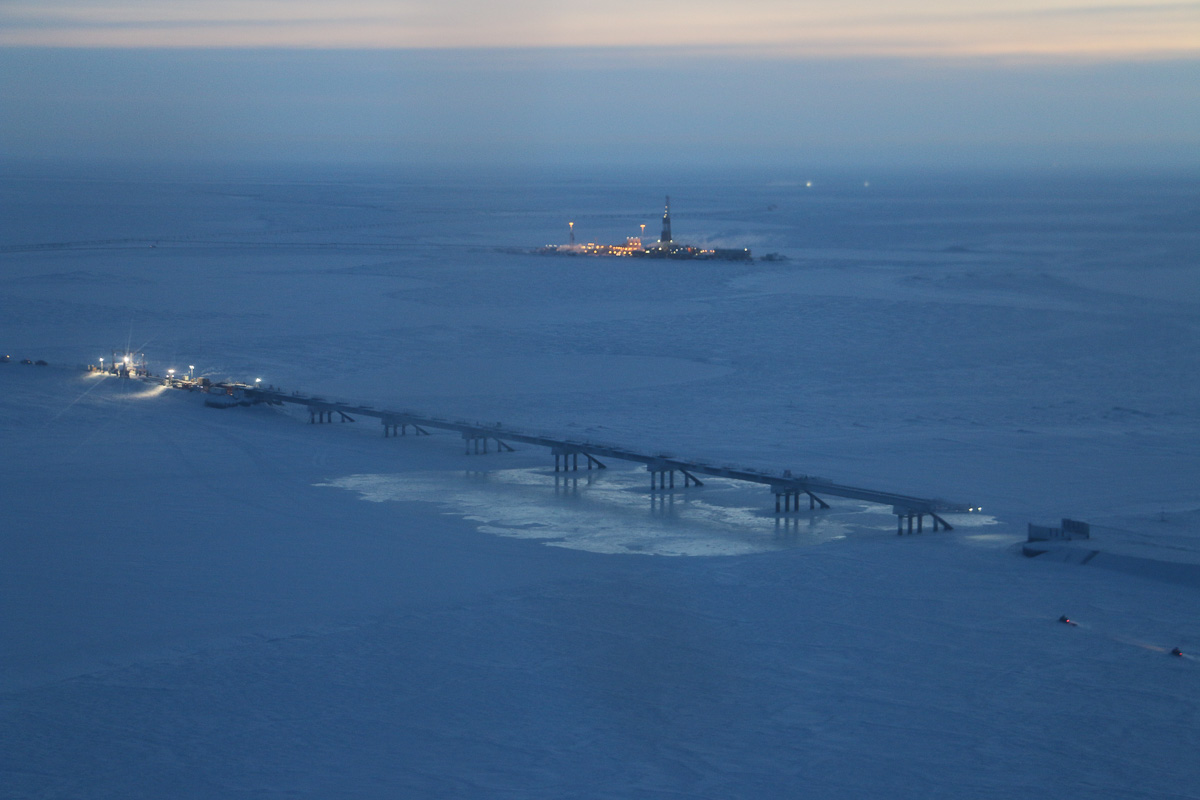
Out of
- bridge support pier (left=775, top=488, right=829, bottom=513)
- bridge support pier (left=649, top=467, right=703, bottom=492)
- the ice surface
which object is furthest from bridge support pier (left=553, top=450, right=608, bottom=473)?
bridge support pier (left=775, top=488, right=829, bottom=513)

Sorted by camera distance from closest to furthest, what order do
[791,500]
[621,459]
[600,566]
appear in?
[600,566] < [791,500] < [621,459]

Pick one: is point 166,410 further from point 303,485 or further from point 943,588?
point 943,588

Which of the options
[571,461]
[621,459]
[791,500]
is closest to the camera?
[791,500]

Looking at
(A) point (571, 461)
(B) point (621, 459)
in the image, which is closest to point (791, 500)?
(B) point (621, 459)

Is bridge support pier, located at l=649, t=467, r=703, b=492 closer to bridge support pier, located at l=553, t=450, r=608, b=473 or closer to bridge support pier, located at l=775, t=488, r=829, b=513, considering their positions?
bridge support pier, located at l=553, t=450, r=608, b=473

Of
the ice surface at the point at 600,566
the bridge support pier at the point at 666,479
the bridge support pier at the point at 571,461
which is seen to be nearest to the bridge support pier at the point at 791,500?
the ice surface at the point at 600,566

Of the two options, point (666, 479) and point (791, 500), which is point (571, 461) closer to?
point (666, 479)
